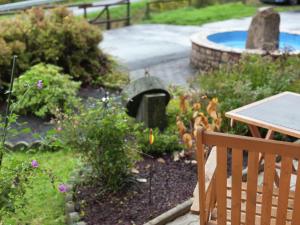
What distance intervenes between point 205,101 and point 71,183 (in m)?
2.00

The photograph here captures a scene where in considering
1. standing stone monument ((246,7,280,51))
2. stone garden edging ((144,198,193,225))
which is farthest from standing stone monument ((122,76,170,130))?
standing stone monument ((246,7,280,51))

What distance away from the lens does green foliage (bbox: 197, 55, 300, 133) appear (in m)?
5.06

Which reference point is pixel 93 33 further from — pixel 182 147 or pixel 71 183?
pixel 71 183

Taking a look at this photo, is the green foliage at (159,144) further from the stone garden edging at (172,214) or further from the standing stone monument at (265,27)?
the standing stone monument at (265,27)

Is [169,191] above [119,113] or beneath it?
beneath

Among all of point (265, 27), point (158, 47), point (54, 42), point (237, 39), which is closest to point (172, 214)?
point (54, 42)

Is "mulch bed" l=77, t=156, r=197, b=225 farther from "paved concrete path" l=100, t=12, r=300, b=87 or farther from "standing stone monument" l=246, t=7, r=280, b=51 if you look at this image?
"standing stone monument" l=246, t=7, r=280, b=51

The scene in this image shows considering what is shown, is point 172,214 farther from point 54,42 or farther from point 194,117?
point 54,42

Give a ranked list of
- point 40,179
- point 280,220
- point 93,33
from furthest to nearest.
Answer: point 93,33
point 40,179
point 280,220

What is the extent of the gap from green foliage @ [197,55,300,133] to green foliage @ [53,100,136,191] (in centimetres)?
148

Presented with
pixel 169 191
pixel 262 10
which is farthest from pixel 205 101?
pixel 262 10

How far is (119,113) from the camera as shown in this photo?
398 cm

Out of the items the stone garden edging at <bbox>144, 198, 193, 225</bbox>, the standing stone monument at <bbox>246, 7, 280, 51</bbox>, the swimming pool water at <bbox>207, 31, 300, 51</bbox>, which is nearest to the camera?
the stone garden edging at <bbox>144, 198, 193, 225</bbox>

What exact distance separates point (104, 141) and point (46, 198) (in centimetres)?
85
